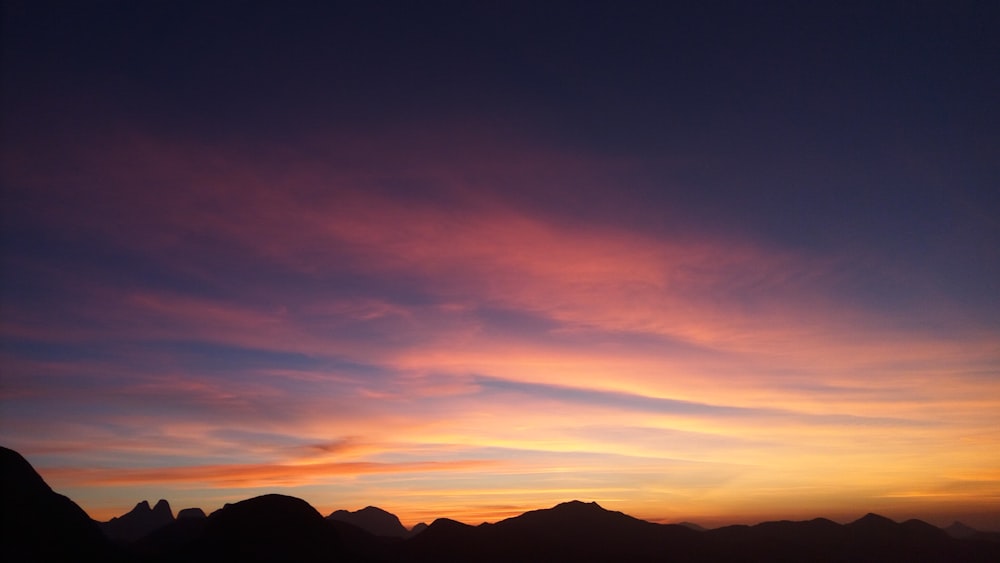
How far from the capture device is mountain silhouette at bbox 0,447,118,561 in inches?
2923

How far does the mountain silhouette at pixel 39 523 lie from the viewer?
74250 mm

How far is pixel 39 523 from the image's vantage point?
78812 mm

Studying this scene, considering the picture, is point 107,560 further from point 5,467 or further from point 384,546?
point 384,546

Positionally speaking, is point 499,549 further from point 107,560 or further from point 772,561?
point 107,560

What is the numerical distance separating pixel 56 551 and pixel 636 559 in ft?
533

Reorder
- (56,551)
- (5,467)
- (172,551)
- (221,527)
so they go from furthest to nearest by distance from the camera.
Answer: (221,527) → (172,551) → (5,467) → (56,551)

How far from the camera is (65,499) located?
8631 centimetres

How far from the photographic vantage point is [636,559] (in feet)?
619

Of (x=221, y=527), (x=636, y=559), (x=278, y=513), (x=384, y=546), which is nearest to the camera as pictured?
(x=221, y=527)

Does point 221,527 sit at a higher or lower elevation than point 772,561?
higher

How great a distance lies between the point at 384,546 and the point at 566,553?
6203cm

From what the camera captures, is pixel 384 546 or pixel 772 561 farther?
pixel 772 561

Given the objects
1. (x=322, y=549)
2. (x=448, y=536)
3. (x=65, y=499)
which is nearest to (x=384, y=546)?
(x=448, y=536)

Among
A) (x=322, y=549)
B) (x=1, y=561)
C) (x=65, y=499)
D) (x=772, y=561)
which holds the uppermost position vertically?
(x=65, y=499)
